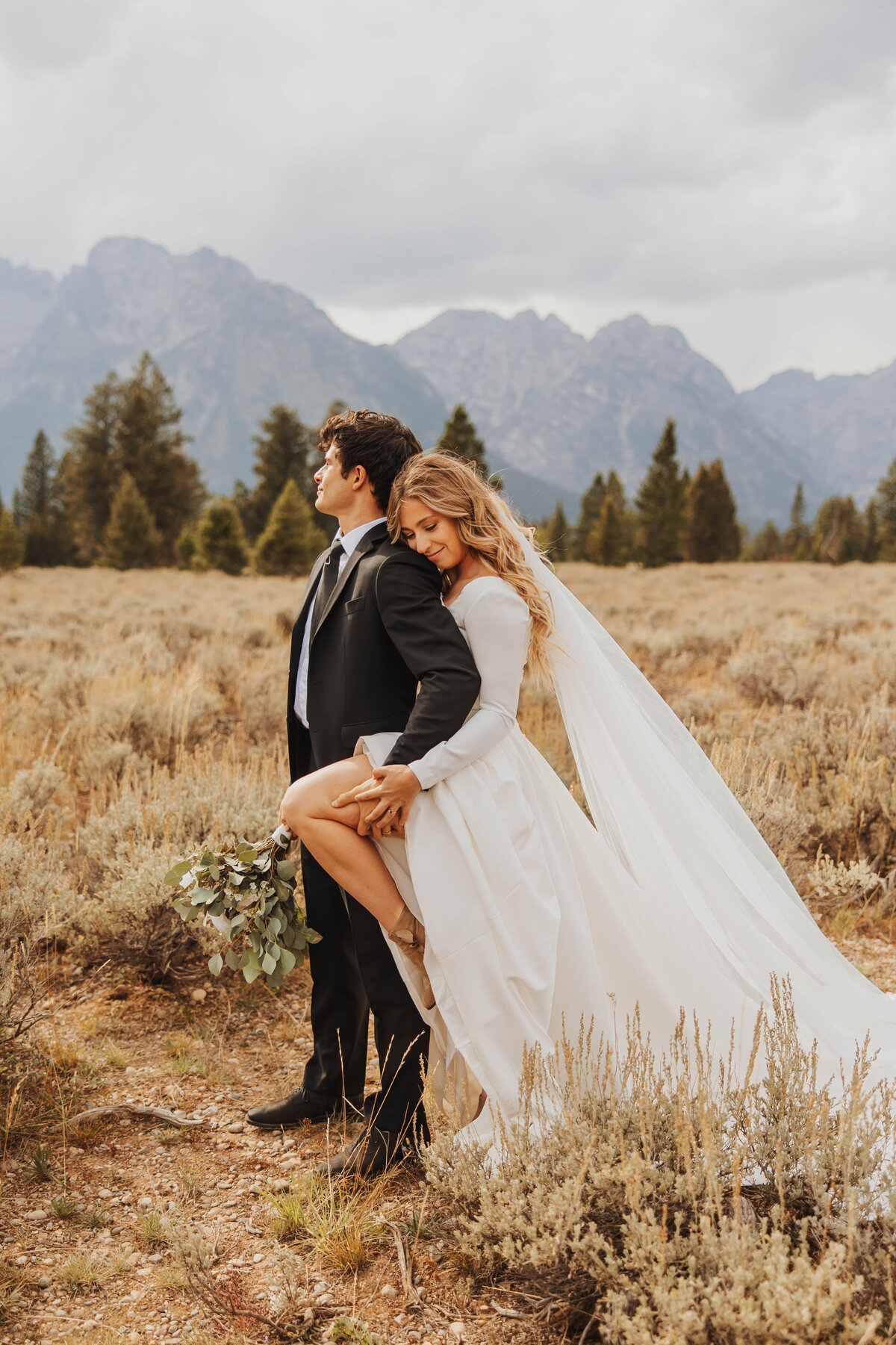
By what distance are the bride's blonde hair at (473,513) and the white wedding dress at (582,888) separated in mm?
102

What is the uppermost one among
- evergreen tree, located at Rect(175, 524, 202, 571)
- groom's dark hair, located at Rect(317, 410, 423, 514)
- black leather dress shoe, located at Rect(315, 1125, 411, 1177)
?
evergreen tree, located at Rect(175, 524, 202, 571)

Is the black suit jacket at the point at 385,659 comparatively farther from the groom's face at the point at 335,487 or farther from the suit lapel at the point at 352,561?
the groom's face at the point at 335,487

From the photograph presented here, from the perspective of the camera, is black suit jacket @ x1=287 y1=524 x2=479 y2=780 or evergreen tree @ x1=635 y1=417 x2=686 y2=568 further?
evergreen tree @ x1=635 y1=417 x2=686 y2=568

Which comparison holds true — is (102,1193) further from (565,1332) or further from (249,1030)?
(565,1332)

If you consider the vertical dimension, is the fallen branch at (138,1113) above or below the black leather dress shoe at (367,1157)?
below

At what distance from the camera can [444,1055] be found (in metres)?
2.51

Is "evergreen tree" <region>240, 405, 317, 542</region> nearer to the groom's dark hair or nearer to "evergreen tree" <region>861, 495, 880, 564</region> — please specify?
"evergreen tree" <region>861, 495, 880, 564</region>

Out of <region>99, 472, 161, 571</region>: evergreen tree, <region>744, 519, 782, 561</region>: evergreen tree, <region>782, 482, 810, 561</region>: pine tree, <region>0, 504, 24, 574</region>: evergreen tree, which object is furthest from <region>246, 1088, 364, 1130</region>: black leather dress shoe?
<region>744, 519, 782, 561</region>: evergreen tree

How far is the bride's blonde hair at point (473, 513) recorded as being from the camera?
Result: 7.98ft

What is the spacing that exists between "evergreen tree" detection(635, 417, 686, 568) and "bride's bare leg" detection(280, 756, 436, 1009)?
152ft

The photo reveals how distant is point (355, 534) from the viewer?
Answer: 264 centimetres

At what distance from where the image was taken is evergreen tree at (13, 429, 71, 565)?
40562 millimetres

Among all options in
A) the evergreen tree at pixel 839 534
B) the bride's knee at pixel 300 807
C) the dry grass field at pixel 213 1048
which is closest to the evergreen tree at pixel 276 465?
the evergreen tree at pixel 839 534

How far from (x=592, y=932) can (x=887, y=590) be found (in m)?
18.6
